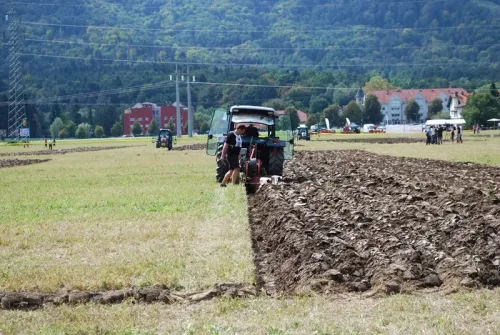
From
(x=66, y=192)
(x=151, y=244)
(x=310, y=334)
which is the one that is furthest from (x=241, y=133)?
(x=310, y=334)

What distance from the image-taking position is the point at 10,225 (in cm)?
1777

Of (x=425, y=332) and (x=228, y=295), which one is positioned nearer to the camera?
(x=425, y=332)

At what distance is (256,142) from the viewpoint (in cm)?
2609

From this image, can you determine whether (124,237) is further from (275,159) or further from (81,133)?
(81,133)

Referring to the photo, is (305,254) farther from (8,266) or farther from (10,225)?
(10,225)

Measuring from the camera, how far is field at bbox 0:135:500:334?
29.3ft

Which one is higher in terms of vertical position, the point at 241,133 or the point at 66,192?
the point at 241,133

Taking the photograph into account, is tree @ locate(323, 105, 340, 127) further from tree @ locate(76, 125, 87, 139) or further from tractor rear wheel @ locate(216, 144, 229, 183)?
tractor rear wheel @ locate(216, 144, 229, 183)

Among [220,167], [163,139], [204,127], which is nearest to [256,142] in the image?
[220,167]

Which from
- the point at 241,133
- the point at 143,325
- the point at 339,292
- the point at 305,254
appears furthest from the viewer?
the point at 241,133

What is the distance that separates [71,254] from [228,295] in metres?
4.30

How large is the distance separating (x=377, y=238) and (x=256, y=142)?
530 inches

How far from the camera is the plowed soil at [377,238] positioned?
34.1 feet

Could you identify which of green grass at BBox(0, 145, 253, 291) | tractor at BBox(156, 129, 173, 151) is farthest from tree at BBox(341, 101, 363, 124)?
green grass at BBox(0, 145, 253, 291)
